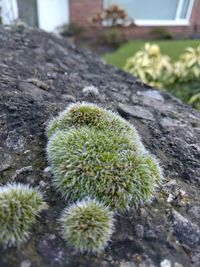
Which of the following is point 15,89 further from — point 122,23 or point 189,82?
point 122,23

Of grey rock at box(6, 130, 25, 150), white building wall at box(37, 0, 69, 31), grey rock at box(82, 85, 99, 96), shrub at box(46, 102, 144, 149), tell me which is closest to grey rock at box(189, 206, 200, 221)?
shrub at box(46, 102, 144, 149)

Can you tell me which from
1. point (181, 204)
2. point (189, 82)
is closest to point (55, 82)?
point (181, 204)

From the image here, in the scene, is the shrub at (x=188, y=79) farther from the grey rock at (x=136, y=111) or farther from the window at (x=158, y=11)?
the window at (x=158, y=11)

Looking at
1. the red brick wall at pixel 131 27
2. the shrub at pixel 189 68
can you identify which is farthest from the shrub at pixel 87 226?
the red brick wall at pixel 131 27

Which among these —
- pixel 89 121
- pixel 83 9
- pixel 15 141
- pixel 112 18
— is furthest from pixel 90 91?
pixel 83 9

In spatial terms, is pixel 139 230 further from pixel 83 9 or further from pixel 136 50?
pixel 83 9

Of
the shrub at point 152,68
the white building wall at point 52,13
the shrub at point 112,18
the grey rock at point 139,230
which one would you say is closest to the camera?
the grey rock at point 139,230

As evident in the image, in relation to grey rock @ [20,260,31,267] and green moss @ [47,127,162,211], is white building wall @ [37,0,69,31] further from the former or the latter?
grey rock @ [20,260,31,267]
